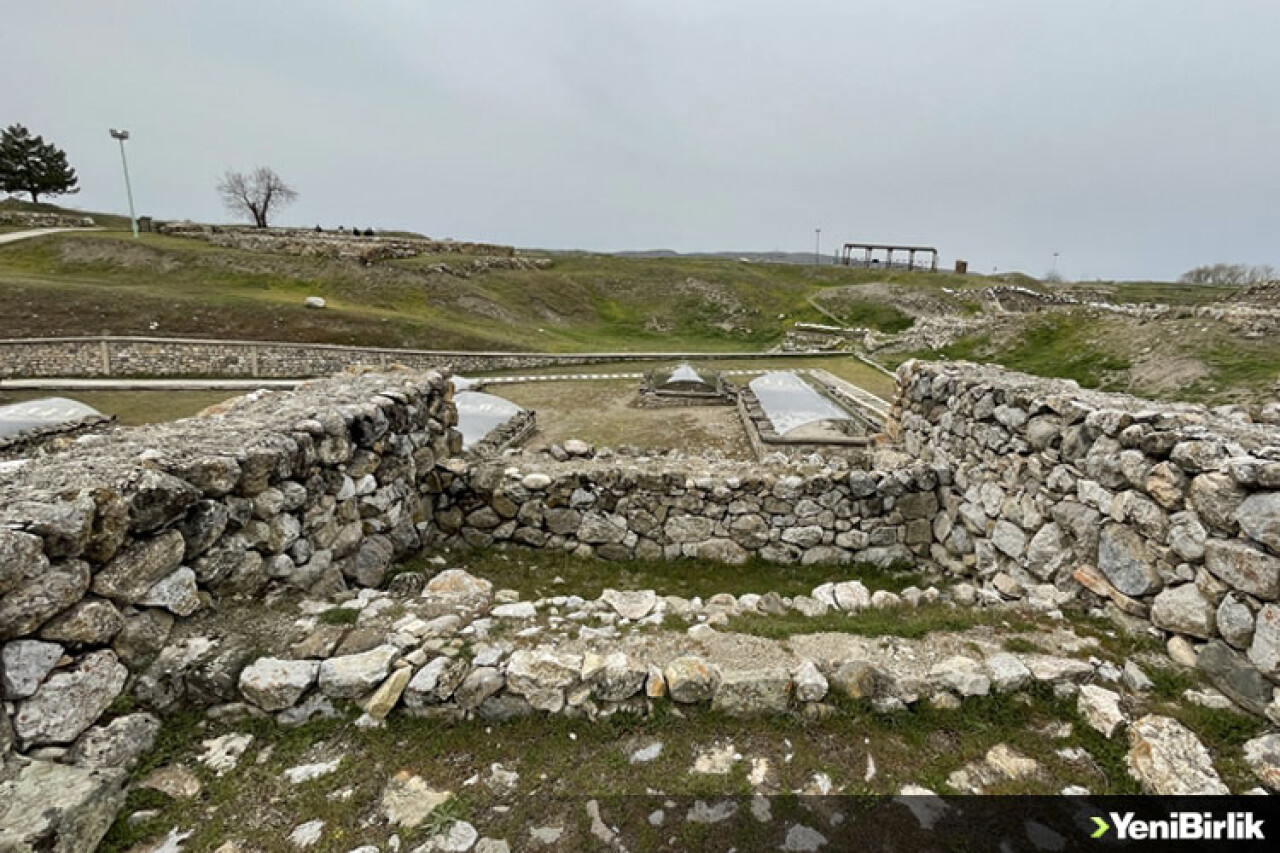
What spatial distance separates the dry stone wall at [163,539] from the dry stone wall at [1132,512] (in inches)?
245

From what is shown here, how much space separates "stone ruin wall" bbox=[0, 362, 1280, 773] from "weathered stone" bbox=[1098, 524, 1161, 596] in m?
0.02

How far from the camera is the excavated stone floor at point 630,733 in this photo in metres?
2.65

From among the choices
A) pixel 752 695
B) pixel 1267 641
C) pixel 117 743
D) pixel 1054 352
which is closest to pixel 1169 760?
pixel 1267 641

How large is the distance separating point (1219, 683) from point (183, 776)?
6144 mm

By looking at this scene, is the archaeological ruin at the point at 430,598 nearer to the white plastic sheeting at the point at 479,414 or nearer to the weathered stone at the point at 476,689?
the weathered stone at the point at 476,689

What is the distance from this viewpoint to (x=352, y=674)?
10.6 ft

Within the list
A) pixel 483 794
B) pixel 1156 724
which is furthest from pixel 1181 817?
pixel 483 794

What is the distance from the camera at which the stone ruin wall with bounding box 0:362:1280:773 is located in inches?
111

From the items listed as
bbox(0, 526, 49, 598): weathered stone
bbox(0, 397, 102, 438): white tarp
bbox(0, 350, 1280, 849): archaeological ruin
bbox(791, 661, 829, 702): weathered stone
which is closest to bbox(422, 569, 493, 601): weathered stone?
bbox(0, 350, 1280, 849): archaeological ruin

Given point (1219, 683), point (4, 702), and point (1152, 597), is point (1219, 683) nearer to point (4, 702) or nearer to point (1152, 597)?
point (1152, 597)

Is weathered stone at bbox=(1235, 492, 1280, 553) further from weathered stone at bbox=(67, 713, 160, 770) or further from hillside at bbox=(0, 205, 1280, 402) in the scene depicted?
hillside at bbox=(0, 205, 1280, 402)

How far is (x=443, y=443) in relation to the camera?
7148 mm

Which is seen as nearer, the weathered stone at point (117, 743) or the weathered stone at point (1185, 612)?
the weathered stone at point (117, 743)
